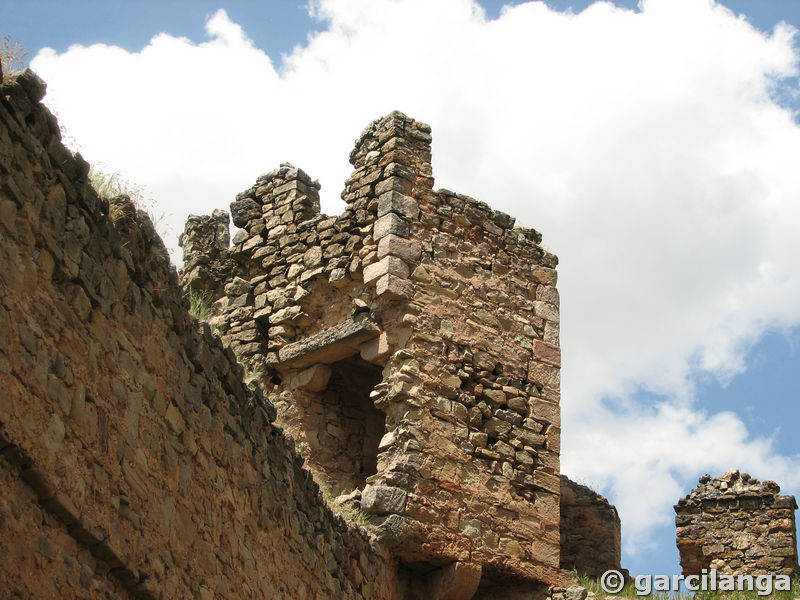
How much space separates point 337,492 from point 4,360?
692cm

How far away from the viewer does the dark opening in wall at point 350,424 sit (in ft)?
40.9

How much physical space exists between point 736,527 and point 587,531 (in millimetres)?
1502

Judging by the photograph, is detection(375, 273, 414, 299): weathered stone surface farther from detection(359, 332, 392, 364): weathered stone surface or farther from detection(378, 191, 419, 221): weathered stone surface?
detection(378, 191, 419, 221): weathered stone surface

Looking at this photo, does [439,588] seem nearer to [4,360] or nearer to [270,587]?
[270,587]

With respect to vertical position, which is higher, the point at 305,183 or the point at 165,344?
the point at 305,183

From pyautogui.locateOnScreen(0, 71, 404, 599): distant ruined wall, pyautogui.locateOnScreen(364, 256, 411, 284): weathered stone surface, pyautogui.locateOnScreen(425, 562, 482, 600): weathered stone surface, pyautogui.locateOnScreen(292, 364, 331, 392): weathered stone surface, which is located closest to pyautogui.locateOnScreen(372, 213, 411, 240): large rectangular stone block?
pyautogui.locateOnScreen(364, 256, 411, 284): weathered stone surface

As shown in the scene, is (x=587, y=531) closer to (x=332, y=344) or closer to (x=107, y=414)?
(x=332, y=344)

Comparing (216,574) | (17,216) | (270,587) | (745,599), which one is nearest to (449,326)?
(745,599)

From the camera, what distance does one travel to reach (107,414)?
6.24 metres

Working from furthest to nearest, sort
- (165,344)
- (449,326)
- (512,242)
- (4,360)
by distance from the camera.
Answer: (512,242)
(449,326)
(165,344)
(4,360)

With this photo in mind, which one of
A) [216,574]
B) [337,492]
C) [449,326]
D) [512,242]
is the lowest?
[216,574]

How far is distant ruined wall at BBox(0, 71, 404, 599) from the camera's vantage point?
18.2ft

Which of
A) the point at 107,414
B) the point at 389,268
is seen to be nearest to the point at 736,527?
the point at 389,268

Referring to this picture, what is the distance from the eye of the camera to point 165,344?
6977 millimetres
